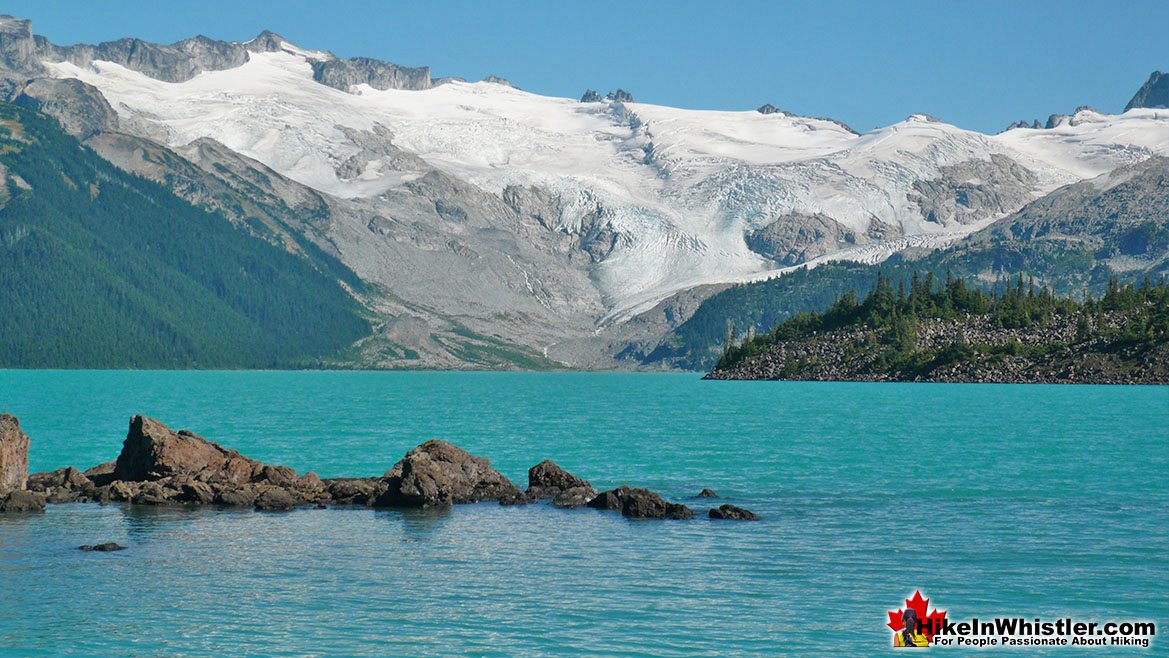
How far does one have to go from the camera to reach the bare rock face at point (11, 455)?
2847 inches

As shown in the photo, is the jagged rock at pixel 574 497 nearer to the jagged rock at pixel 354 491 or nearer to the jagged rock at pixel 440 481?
the jagged rock at pixel 440 481

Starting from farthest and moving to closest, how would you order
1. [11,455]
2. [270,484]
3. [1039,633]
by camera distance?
[270,484] → [11,455] → [1039,633]

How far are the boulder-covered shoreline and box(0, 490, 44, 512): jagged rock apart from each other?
5cm

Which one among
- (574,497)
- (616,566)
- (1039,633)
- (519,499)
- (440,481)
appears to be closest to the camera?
(1039,633)

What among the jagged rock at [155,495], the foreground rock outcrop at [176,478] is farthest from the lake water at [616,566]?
the foreground rock outcrop at [176,478]

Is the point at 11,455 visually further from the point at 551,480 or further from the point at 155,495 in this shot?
the point at 551,480

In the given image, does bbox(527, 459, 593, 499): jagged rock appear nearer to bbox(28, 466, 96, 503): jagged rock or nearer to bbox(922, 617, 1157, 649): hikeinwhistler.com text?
bbox(28, 466, 96, 503): jagged rock

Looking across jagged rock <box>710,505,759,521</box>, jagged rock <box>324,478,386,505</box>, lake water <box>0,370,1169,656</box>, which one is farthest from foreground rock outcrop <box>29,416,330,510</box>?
jagged rock <box>710,505,759,521</box>

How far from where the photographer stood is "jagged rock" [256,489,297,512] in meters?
70.8

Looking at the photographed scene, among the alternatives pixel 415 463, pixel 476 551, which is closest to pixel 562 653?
pixel 476 551

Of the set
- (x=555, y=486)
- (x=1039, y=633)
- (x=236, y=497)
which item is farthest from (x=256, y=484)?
(x=1039, y=633)

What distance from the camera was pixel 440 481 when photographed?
7400 centimetres

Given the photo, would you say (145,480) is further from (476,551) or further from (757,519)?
(757,519)

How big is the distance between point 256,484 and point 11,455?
Result: 13179mm
